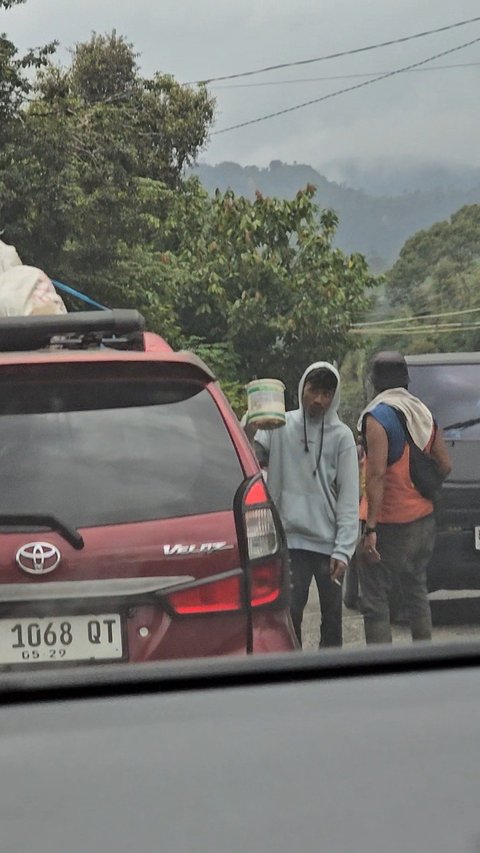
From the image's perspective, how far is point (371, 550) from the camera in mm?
3383

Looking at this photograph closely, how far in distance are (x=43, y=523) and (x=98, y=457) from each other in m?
0.13

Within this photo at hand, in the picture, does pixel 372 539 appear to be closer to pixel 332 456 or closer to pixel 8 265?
pixel 332 456

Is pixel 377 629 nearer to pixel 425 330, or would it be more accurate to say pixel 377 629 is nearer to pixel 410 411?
pixel 425 330

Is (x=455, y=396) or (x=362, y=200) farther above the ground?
(x=362, y=200)

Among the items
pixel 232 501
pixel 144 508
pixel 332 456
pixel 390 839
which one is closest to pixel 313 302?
pixel 232 501

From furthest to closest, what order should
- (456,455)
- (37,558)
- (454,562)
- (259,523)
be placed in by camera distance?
(456,455), (454,562), (259,523), (37,558)

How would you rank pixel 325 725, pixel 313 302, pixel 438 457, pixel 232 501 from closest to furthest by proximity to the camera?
pixel 325 725
pixel 232 501
pixel 313 302
pixel 438 457

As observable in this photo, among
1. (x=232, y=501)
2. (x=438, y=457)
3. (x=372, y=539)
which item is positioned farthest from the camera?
(x=438, y=457)

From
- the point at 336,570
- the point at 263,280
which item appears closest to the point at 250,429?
the point at 263,280

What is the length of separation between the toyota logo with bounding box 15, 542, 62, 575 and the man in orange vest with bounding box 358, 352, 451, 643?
0.74m

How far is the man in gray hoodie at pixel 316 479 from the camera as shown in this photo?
2822 mm

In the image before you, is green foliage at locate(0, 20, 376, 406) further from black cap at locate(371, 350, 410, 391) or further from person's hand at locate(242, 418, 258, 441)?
black cap at locate(371, 350, 410, 391)

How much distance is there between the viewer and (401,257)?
7.18 ft

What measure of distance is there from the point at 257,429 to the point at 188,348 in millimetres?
334
